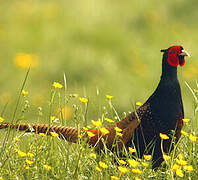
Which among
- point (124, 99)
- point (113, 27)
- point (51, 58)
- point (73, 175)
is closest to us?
point (73, 175)

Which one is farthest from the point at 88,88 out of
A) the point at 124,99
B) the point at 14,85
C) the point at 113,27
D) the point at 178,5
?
the point at 178,5

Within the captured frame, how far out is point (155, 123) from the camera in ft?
12.9

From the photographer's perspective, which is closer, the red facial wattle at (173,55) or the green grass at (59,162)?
the green grass at (59,162)

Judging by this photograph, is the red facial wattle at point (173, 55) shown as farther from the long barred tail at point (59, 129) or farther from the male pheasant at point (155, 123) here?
the long barred tail at point (59, 129)

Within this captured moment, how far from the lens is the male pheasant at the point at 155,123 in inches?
154

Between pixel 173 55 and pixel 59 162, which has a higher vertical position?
pixel 173 55

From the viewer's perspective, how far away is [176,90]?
397cm

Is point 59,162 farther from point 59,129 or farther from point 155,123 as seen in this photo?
point 155,123

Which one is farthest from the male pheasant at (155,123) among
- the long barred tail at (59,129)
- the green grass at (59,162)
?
the green grass at (59,162)

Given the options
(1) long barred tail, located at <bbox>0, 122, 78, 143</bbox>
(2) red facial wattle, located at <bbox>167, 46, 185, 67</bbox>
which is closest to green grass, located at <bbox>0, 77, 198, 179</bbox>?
(1) long barred tail, located at <bbox>0, 122, 78, 143</bbox>

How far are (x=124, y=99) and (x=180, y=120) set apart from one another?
2605mm

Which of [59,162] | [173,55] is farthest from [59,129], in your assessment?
[173,55]

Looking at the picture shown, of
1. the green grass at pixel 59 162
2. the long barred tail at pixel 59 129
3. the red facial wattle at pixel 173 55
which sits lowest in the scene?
the green grass at pixel 59 162

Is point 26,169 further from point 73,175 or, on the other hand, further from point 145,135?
point 145,135
